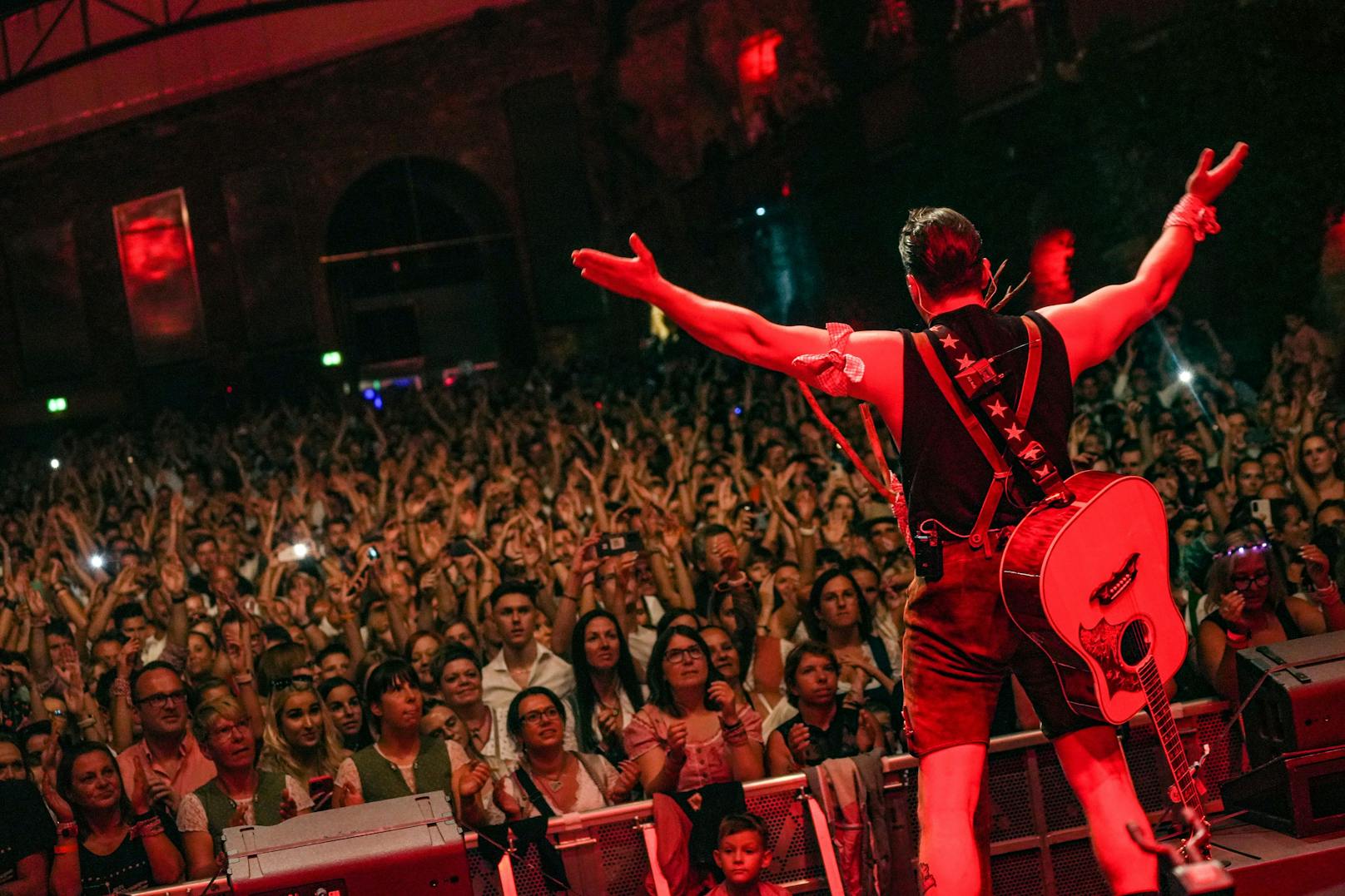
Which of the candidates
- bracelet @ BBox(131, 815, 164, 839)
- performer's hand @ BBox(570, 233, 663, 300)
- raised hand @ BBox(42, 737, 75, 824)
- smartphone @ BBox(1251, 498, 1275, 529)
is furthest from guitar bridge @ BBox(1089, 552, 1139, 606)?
smartphone @ BBox(1251, 498, 1275, 529)

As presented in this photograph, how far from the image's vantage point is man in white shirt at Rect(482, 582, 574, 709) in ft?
17.6

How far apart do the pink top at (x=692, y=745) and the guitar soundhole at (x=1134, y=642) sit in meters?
1.88

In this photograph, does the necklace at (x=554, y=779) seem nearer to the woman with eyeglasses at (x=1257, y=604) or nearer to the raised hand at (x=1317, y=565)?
the woman with eyeglasses at (x=1257, y=604)

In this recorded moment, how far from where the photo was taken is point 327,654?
509 cm

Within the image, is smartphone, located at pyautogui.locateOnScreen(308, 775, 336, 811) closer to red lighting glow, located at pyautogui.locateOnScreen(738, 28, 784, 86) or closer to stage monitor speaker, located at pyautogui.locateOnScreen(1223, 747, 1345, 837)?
stage monitor speaker, located at pyautogui.locateOnScreen(1223, 747, 1345, 837)

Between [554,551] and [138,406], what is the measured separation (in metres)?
12.7

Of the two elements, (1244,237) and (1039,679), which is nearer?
(1039,679)

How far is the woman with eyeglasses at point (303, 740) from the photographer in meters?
4.59

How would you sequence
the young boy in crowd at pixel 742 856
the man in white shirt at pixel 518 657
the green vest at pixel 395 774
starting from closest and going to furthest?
1. the young boy in crowd at pixel 742 856
2. the green vest at pixel 395 774
3. the man in white shirt at pixel 518 657

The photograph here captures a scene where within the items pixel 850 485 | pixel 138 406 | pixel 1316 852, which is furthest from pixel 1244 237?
pixel 138 406

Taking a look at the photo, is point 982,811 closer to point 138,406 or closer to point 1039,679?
point 1039,679

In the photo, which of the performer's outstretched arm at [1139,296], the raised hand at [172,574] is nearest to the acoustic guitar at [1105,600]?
the performer's outstretched arm at [1139,296]

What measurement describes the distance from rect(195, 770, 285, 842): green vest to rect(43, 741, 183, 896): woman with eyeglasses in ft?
0.51

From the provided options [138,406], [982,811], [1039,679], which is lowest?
[982,811]
